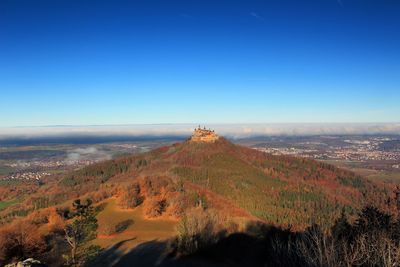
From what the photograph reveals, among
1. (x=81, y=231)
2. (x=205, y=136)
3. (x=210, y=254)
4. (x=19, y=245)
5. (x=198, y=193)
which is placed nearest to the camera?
(x=81, y=231)

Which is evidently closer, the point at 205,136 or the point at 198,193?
the point at 198,193

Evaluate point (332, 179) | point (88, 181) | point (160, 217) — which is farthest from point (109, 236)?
point (332, 179)

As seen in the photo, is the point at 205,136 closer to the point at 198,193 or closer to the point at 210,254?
the point at 198,193

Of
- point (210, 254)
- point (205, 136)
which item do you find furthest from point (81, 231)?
point (205, 136)

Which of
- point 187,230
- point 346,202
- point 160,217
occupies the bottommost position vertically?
point 346,202

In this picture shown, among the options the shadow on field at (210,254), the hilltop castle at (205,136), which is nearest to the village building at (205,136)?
the hilltop castle at (205,136)

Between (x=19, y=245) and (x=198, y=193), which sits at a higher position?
(x=19, y=245)

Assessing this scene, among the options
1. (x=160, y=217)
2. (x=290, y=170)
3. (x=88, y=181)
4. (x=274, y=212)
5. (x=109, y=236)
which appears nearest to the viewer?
(x=109, y=236)

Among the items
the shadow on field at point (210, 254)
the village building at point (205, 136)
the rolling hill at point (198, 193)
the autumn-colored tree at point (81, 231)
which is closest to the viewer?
the autumn-colored tree at point (81, 231)

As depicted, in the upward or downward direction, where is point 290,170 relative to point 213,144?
downward

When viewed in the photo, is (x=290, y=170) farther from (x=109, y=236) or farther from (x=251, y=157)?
(x=109, y=236)

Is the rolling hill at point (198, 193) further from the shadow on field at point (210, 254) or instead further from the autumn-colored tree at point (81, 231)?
the autumn-colored tree at point (81, 231)
